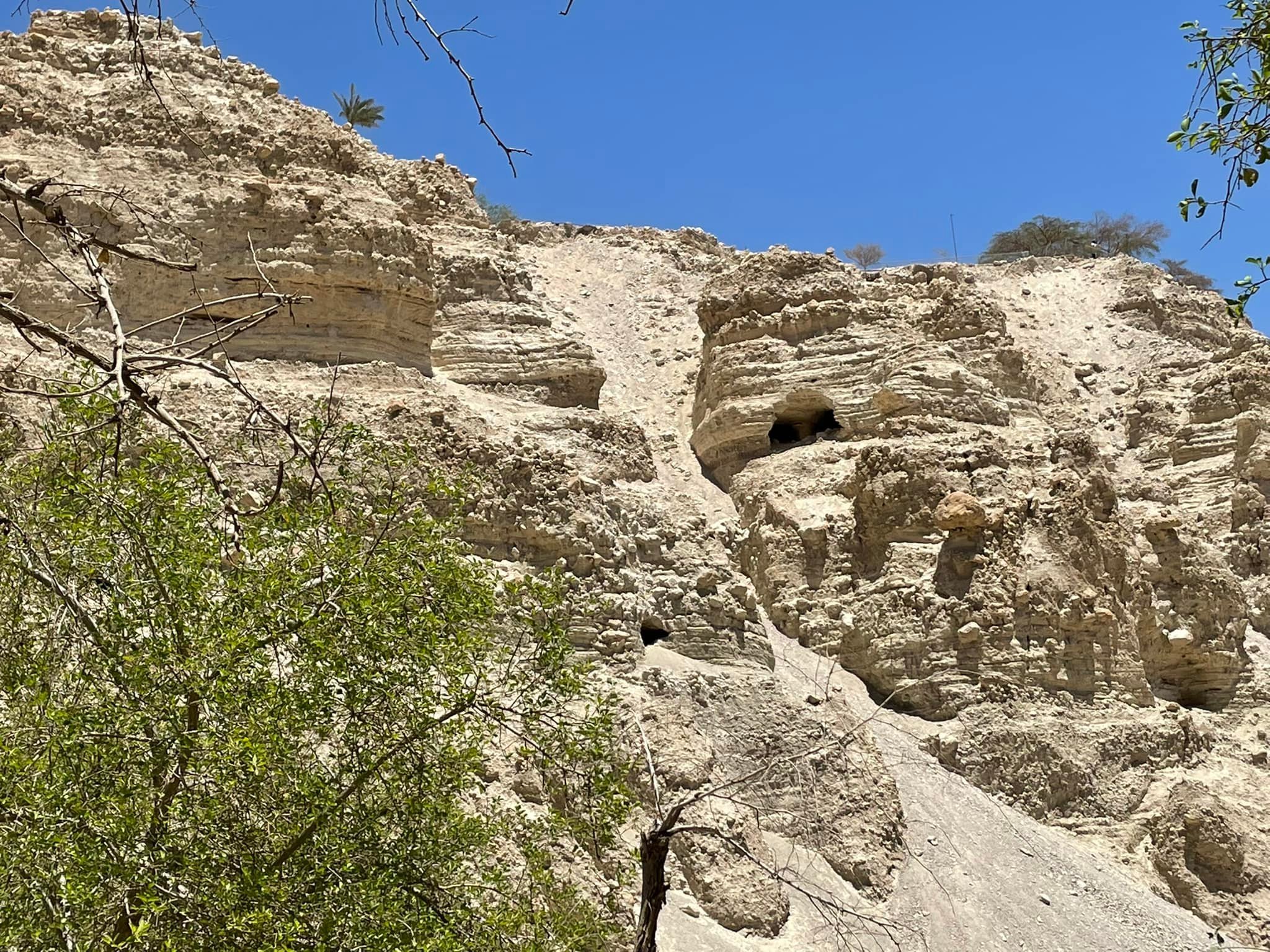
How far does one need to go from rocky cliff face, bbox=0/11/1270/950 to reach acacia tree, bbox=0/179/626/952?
304 cm

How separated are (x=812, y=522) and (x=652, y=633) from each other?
22.6 feet

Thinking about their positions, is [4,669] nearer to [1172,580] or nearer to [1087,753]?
[1087,753]

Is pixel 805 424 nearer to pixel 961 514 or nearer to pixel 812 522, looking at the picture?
pixel 812 522

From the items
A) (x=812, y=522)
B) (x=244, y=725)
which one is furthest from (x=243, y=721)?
(x=812, y=522)

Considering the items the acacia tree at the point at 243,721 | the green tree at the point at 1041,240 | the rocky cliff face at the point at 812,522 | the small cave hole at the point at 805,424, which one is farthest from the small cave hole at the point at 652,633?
the green tree at the point at 1041,240

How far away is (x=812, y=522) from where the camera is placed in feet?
84.4

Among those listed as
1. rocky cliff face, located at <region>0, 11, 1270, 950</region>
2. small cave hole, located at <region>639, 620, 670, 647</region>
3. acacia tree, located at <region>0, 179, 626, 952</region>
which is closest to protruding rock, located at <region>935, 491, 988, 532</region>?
rocky cliff face, located at <region>0, 11, 1270, 950</region>

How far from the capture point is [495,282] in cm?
2539

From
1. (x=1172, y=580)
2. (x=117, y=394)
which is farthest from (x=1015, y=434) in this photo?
(x=117, y=394)

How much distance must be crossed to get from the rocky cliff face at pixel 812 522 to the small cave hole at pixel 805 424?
84mm

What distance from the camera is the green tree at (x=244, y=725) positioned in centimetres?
768

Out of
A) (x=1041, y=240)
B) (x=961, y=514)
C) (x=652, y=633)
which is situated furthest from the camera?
(x=1041, y=240)

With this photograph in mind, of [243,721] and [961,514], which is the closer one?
[243,721]

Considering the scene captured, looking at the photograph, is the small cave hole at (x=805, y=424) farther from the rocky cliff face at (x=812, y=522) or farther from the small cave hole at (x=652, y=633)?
the small cave hole at (x=652, y=633)
